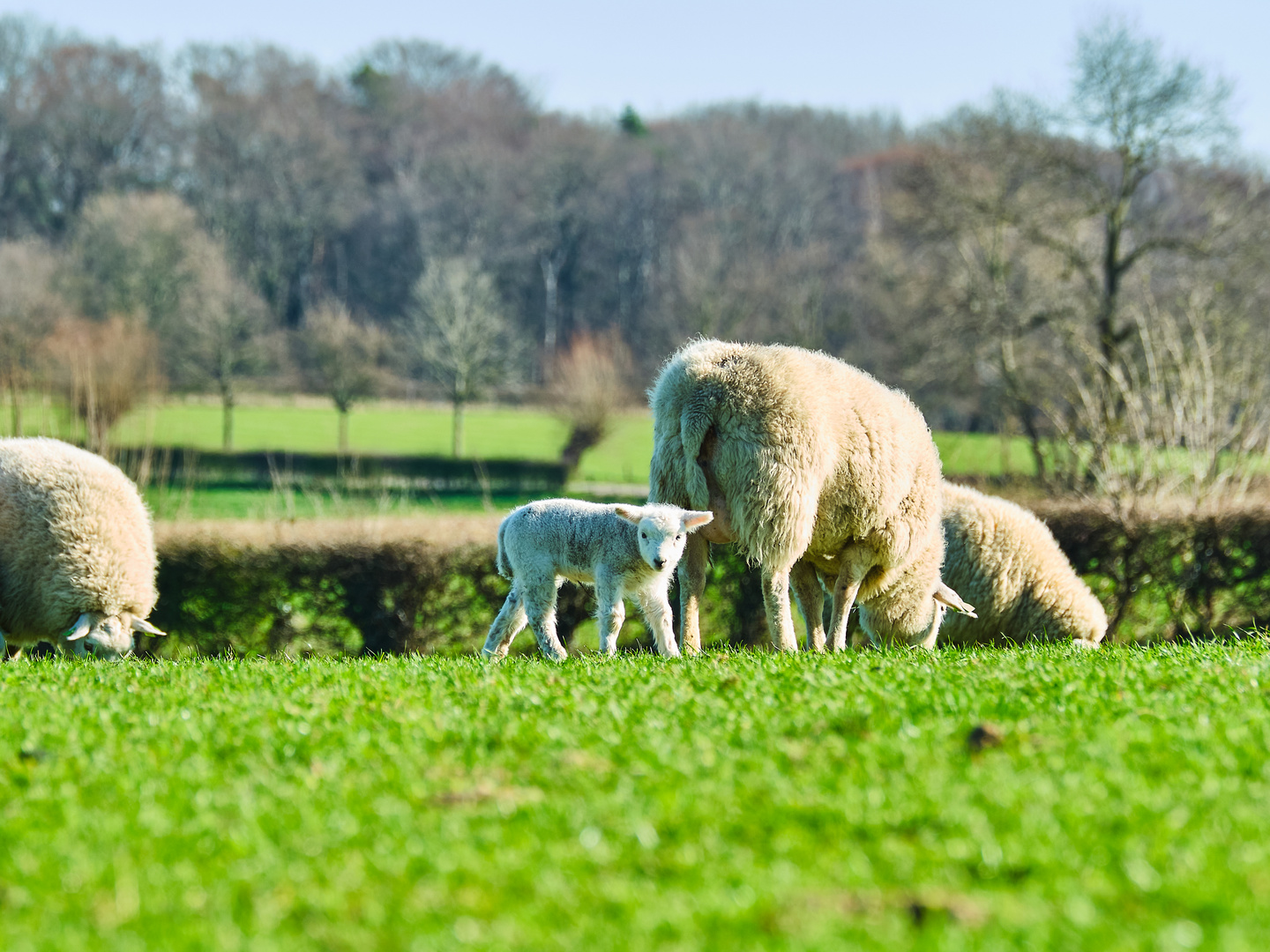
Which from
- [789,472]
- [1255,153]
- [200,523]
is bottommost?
[200,523]

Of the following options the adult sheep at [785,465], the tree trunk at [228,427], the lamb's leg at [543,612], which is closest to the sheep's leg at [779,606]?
the adult sheep at [785,465]

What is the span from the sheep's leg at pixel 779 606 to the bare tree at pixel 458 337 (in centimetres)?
4059

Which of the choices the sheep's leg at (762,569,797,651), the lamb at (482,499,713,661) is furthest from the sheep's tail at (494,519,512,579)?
the sheep's leg at (762,569,797,651)

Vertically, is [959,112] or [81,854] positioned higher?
[959,112]

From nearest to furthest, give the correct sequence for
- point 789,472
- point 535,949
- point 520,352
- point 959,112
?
point 535,949, point 789,472, point 959,112, point 520,352

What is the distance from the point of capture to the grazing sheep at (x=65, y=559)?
8.54 meters

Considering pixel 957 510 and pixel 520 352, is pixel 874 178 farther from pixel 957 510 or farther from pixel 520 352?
pixel 957 510

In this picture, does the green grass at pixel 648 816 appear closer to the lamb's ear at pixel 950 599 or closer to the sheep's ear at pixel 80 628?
the lamb's ear at pixel 950 599

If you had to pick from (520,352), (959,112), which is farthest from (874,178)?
(959,112)

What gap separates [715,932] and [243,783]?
6.12 feet

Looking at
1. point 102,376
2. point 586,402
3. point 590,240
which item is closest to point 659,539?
point 102,376

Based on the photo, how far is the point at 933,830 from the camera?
3148mm

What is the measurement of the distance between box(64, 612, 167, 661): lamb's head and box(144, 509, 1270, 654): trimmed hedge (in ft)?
4.65

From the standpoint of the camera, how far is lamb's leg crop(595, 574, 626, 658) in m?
6.58
